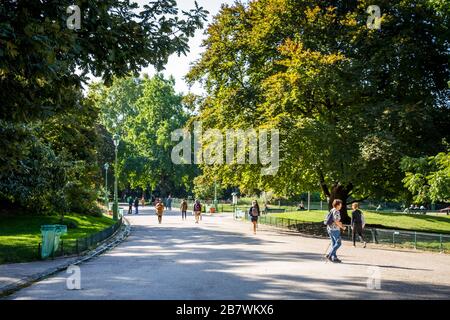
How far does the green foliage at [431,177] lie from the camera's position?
763 inches

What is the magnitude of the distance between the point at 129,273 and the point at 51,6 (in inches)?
256

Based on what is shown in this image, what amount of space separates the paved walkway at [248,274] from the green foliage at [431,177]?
9.56 ft

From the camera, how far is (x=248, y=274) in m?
12.0

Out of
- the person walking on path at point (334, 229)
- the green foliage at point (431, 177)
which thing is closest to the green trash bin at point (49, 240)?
the person walking on path at point (334, 229)

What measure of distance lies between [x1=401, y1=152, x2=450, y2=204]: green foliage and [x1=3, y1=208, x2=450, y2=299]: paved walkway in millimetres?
2913

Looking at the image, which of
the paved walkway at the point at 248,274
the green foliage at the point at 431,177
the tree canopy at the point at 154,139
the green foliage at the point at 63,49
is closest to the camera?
the green foliage at the point at 63,49

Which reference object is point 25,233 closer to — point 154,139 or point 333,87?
point 333,87

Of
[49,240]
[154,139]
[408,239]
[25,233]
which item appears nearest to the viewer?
[49,240]

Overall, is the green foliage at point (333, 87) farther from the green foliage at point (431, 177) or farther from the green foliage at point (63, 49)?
the green foliage at point (63, 49)

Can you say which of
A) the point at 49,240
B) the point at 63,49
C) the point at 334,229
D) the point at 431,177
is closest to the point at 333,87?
the point at 431,177

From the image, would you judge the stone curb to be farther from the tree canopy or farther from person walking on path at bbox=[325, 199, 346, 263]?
the tree canopy

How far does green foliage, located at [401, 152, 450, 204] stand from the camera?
19.4 m

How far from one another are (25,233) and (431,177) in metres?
18.8
